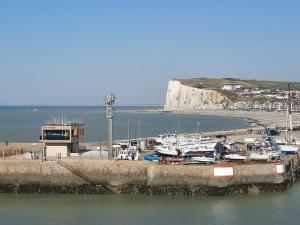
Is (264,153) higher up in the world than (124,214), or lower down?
higher up

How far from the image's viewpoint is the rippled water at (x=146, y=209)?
30516mm

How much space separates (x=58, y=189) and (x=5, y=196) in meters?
3.50

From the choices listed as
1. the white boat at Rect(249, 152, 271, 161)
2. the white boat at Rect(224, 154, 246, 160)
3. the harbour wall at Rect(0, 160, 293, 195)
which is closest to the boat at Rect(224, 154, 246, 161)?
the white boat at Rect(224, 154, 246, 160)

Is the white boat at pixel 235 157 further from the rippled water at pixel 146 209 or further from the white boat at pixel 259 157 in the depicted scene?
the rippled water at pixel 146 209

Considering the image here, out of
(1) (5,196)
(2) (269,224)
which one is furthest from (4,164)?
(2) (269,224)

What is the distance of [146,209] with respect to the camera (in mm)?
32750

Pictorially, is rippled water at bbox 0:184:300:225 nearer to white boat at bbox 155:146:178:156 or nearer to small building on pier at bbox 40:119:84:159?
small building on pier at bbox 40:119:84:159

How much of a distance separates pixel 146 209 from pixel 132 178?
3.55 metres

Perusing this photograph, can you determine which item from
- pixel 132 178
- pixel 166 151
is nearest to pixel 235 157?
pixel 166 151

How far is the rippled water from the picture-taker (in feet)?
100

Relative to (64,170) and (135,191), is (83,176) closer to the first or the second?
(64,170)

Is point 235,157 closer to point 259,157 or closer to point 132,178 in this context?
point 259,157

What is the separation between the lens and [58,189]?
36.0 meters

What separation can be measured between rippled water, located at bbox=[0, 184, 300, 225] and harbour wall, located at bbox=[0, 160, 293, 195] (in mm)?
600
